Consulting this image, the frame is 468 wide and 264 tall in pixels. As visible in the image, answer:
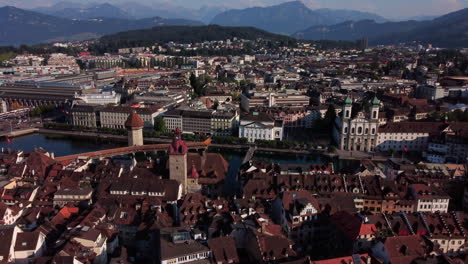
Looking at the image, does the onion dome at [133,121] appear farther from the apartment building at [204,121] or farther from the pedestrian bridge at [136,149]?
the apartment building at [204,121]

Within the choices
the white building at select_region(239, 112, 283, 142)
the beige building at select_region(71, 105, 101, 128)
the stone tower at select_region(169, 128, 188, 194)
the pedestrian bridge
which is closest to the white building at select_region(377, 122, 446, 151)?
the white building at select_region(239, 112, 283, 142)

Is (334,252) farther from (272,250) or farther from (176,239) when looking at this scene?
(176,239)

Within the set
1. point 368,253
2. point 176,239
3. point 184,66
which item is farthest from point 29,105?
point 368,253

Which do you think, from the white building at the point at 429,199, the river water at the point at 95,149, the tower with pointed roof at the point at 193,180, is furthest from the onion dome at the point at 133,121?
the white building at the point at 429,199

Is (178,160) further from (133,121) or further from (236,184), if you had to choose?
(133,121)

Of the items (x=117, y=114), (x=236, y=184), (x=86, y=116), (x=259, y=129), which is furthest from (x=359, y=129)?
(x=86, y=116)
